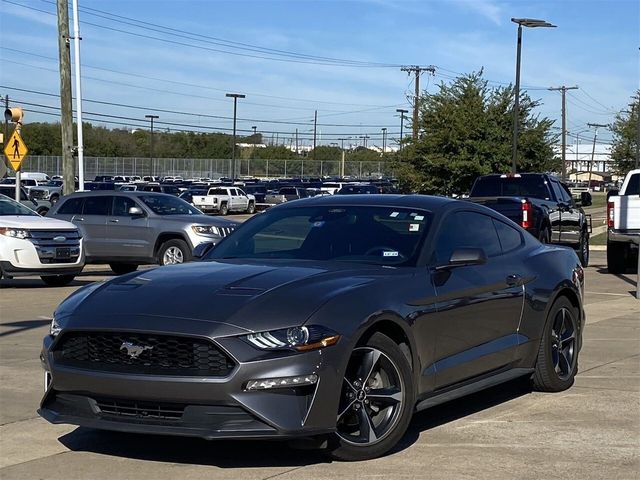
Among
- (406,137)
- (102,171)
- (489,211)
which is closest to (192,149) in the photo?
(102,171)

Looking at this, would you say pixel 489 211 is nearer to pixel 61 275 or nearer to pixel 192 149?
pixel 61 275

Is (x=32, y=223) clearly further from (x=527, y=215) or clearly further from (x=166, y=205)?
(x=527, y=215)

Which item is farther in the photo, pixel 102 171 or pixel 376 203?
pixel 102 171

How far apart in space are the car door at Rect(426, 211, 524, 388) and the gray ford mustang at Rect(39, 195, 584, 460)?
1 cm

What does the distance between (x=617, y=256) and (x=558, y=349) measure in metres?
13.2

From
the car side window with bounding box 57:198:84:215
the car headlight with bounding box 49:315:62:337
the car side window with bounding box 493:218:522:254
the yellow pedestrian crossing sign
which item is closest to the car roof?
the car side window with bounding box 493:218:522:254

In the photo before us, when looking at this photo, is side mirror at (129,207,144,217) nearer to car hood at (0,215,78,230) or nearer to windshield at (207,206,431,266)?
car hood at (0,215,78,230)

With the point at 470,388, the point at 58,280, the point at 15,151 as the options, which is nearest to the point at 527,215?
the point at 58,280

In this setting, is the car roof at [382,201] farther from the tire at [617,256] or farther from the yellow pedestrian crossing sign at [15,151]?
the yellow pedestrian crossing sign at [15,151]

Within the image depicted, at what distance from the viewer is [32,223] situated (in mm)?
16875

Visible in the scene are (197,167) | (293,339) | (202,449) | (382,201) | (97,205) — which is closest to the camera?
(293,339)

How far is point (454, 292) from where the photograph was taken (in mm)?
6707

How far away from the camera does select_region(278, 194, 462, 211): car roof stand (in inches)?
285

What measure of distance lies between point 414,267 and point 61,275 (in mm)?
11995
